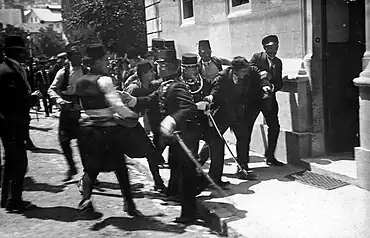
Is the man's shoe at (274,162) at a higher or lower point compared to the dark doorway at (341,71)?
lower

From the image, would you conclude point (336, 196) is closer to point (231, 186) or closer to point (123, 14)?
point (231, 186)

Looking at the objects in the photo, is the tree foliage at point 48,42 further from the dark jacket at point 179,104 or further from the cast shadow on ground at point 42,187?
the dark jacket at point 179,104

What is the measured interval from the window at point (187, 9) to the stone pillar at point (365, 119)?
6843mm

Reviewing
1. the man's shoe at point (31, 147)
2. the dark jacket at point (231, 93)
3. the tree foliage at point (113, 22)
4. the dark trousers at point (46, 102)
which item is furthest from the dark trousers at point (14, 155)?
the tree foliage at point (113, 22)

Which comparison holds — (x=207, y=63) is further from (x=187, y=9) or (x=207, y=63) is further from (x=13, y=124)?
(x=187, y=9)

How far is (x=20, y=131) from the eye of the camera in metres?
6.20

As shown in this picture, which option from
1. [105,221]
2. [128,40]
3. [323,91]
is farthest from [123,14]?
[105,221]

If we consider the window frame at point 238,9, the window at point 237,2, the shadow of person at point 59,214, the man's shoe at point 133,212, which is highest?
the window at point 237,2

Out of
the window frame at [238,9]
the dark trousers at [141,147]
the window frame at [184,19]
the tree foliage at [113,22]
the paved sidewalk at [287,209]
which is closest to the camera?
the paved sidewalk at [287,209]

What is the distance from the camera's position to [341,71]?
291 inches

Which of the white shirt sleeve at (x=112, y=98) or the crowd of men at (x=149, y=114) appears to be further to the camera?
the crowd of men at (x=149, y=114)

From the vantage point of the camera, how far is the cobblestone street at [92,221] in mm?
5395

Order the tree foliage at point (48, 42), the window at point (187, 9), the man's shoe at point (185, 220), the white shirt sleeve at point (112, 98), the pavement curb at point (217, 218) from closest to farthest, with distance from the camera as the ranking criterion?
the pavement curb at point (217, 218), the white shirt sleeve at point (112, 98), the man's shoe at point (185, 220), the window at point (187, 9), the tree foliage at point (48, 42)

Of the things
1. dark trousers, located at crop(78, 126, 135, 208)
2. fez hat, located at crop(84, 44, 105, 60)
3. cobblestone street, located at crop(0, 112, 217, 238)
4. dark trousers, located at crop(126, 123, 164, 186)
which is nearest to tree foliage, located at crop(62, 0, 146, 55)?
cobblestone street, located at crop(0, 112, 217, 238)
